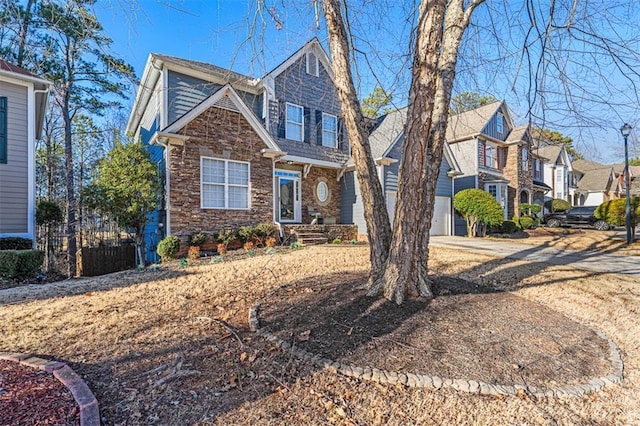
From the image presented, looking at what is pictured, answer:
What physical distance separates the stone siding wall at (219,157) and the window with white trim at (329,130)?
3758mm

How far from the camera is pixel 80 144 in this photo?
1595 cm

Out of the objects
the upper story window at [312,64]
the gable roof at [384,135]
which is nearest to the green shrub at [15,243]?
the gable roof at [384,135]

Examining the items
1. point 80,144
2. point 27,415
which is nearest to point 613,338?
point 27,415

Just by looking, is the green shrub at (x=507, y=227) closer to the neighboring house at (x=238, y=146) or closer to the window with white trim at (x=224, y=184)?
the neighboring house at (x=238, y=146)

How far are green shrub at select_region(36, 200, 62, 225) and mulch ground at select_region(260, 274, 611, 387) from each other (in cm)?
819

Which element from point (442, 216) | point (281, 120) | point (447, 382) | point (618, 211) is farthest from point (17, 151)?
point (618, 211)

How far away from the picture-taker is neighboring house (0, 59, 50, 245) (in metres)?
8.12

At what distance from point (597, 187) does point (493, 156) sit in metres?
23.2

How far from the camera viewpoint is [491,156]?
20.3 meters

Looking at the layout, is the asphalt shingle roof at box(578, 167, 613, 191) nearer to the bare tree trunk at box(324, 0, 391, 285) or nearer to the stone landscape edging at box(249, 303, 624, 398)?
the bare tree trunk at box(324, 0, 391, 285)

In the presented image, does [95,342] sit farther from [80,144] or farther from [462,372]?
[80,144]

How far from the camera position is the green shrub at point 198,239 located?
9.30 meters

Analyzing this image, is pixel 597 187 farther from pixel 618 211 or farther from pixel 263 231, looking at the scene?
pixel 263 231

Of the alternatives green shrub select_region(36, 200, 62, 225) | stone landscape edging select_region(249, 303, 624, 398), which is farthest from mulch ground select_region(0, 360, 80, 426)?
green shrub select_region(36, 200, 62, 225)
